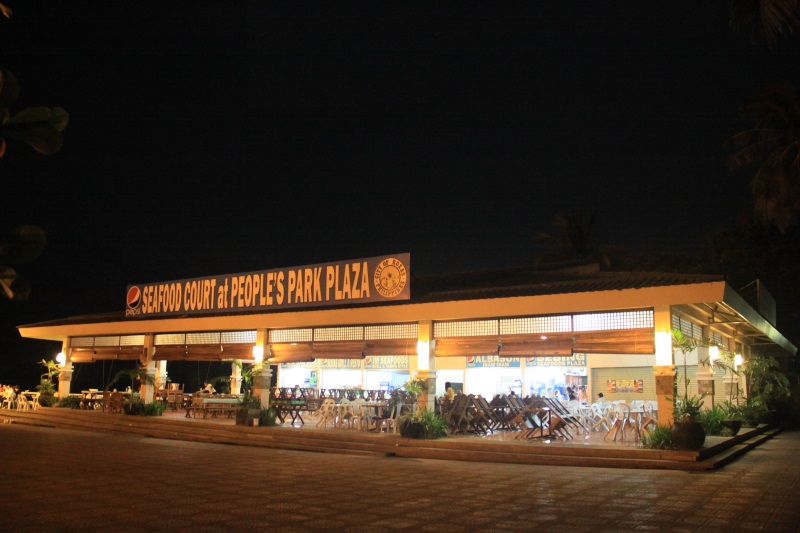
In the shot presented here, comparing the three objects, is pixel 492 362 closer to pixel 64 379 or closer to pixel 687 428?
pixel 687 428

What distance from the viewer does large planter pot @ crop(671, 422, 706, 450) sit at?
36.7 ft

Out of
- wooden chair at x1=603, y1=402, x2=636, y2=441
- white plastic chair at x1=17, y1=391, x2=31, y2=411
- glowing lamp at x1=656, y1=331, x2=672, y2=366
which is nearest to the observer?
glowing lamp at x1=656, y1=331, x2=672, y2=366

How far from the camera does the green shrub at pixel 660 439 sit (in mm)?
11555

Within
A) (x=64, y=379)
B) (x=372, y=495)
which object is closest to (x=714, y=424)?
(x=372, y=495)

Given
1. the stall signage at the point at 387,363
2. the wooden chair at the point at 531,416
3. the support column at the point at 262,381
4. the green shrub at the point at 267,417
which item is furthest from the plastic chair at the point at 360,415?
the stall signage at the point at 387,363

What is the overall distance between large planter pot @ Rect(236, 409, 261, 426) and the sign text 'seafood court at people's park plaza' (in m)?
2.90

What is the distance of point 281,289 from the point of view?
18.3 metres

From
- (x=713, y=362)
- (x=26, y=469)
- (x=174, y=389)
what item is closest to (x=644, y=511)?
(x=26, y=469)

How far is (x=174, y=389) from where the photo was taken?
22.4 meters

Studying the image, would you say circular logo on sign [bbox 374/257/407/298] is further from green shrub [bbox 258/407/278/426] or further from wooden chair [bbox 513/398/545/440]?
green shrub [bbox 258/407/278/426]

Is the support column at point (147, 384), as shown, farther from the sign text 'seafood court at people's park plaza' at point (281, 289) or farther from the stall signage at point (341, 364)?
the stall signage at point (341, 364)

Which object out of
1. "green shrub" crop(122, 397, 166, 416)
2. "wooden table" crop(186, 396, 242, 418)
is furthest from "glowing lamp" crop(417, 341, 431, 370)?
"green shrub" crop(122, 397, 166, 416)

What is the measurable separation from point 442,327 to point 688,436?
6.06 meters

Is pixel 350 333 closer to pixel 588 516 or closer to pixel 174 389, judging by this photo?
pixel 174 389
